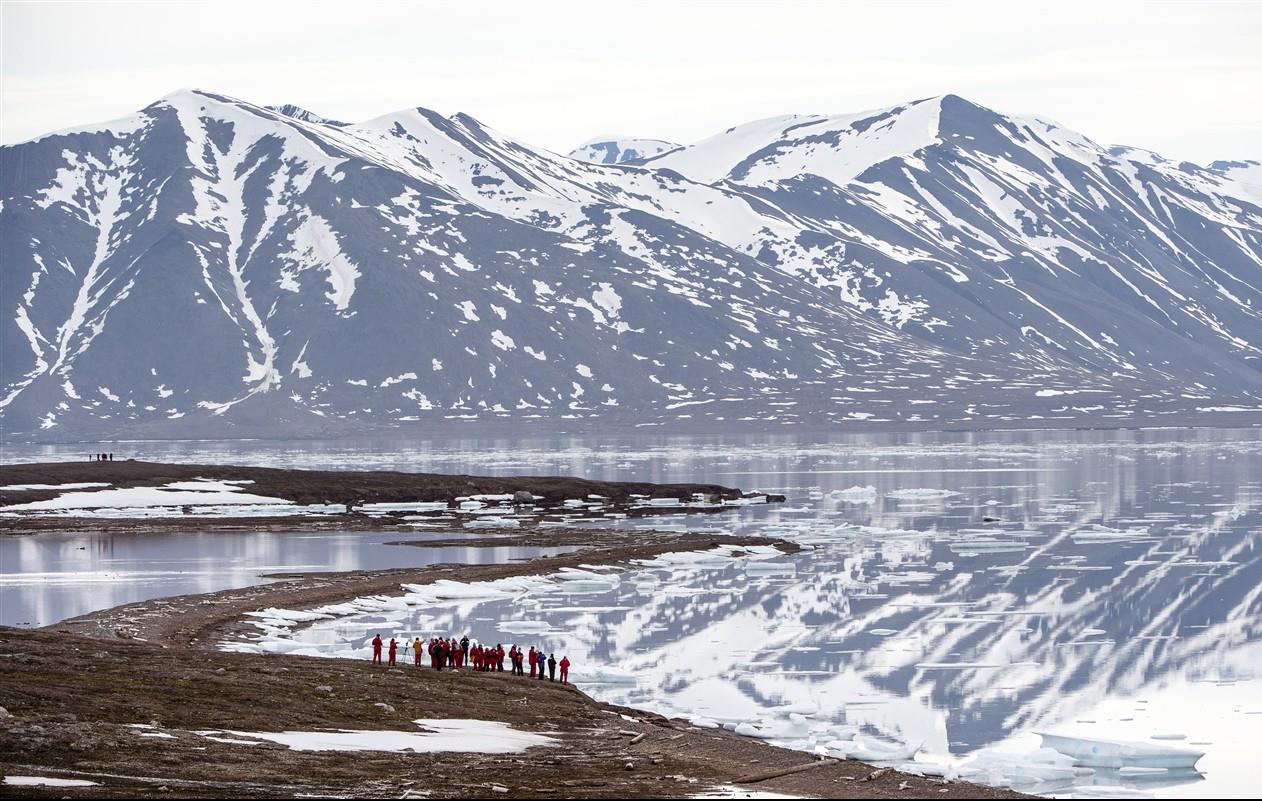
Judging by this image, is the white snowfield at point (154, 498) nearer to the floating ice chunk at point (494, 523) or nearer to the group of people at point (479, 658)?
the floating ice chunk at point (494, 523)

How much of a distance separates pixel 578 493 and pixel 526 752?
84048 mm

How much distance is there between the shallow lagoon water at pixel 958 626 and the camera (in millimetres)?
41750

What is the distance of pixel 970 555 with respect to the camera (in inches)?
3191

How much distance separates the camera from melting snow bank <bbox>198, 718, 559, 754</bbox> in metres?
33.6

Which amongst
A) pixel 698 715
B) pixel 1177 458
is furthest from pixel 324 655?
pixel 1177 458

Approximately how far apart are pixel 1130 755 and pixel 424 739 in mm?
14715

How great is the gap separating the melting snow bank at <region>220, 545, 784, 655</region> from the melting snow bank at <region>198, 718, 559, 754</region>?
10.4m

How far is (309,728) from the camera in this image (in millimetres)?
35594

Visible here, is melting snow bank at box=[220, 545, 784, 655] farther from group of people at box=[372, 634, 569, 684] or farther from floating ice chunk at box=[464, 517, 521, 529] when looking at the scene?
floating ice chunk at box=[464, 517, 521, 529]

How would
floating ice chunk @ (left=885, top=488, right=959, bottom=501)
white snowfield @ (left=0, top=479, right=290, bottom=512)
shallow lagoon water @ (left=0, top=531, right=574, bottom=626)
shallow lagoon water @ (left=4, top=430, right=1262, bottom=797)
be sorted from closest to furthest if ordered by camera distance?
shallow lagoon water @ (left=4, top=430, right=1262, bottom=797) → shallow lagoon water @ (left=0, top=531, right=574, bottom=626) → white snowfield @ (left=0, top=479, right=290, bottom=512) → floating ice chunk @ (left=885, top=488, right=959, bottom=501)

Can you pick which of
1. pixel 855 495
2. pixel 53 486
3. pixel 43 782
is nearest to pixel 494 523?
pixel 855 495

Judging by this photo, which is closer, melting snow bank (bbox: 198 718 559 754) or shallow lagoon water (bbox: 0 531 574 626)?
melting snow bank (bbox: 198 718 559 754)

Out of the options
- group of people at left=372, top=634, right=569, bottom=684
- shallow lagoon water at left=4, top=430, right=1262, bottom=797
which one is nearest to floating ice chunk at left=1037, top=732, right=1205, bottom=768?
shallow lagoon water at left=4, top=430, right=1262, bottom=797

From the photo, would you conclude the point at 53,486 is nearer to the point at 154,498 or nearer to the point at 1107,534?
the point at 154,498
